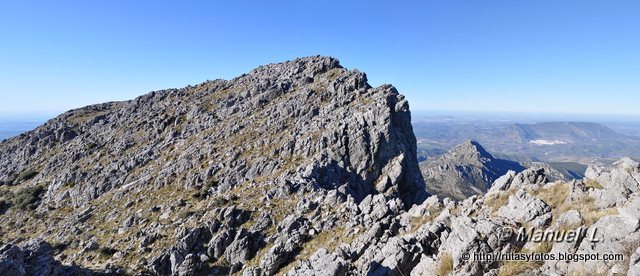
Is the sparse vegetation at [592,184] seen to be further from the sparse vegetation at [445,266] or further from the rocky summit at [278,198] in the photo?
the sparse vegetation at [445,266]

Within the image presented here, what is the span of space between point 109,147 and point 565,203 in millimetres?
82854

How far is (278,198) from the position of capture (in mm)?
44469

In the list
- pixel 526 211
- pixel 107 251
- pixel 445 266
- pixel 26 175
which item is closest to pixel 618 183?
pixel 526 211

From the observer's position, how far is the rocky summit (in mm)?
18141

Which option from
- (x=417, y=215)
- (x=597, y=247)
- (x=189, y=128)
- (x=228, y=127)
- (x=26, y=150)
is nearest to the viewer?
(x=597, y=247)

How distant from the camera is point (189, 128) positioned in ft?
237

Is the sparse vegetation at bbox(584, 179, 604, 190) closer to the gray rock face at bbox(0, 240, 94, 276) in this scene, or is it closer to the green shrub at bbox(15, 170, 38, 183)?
the gray rock face at bbox(0, 240, 94, 276)

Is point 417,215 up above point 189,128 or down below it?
below

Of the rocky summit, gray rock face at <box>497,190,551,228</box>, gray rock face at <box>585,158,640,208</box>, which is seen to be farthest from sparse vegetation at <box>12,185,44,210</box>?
gray rock face at <box>585,158,640,208</box>

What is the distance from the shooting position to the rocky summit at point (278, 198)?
18.1 metres

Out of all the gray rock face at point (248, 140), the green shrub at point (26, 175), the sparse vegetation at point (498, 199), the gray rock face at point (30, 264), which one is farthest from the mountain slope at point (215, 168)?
the sparse vegetation at point (498, 199)

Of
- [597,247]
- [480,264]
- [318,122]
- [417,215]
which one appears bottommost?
[417,215]

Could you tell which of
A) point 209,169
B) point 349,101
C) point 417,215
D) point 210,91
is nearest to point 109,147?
point 210,91

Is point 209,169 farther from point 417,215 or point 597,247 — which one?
point 597,247
